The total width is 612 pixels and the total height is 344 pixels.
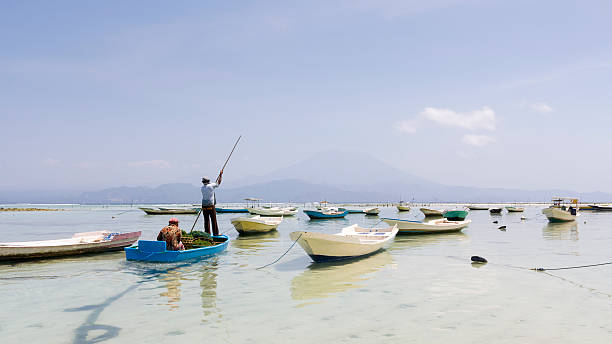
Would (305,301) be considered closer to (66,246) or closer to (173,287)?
(173,287)

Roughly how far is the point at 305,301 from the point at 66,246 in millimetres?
14497

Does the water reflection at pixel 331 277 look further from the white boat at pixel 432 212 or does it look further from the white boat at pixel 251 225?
the white boat at pixel 432 212

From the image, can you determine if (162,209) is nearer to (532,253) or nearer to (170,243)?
→ (170,243)

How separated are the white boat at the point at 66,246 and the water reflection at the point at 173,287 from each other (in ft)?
24.3

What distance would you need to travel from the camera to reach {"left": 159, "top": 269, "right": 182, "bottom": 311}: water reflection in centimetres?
1077

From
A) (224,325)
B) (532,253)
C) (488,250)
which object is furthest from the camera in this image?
(488,250)

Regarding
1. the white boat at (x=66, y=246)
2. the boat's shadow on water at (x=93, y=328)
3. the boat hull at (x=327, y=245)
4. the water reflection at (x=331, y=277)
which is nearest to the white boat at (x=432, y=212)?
the water reflection at (x=331, y=277)

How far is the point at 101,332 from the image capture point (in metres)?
8.45

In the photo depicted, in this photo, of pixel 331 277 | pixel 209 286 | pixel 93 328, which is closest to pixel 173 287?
pixel 209 286

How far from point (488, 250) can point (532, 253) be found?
7.53 feet

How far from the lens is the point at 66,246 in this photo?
62.2 ft

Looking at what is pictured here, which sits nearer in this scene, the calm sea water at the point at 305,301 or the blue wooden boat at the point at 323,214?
the calm sea water at the point at 305,301

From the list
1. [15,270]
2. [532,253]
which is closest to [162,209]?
[15,270]

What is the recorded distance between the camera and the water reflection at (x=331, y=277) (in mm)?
12018
